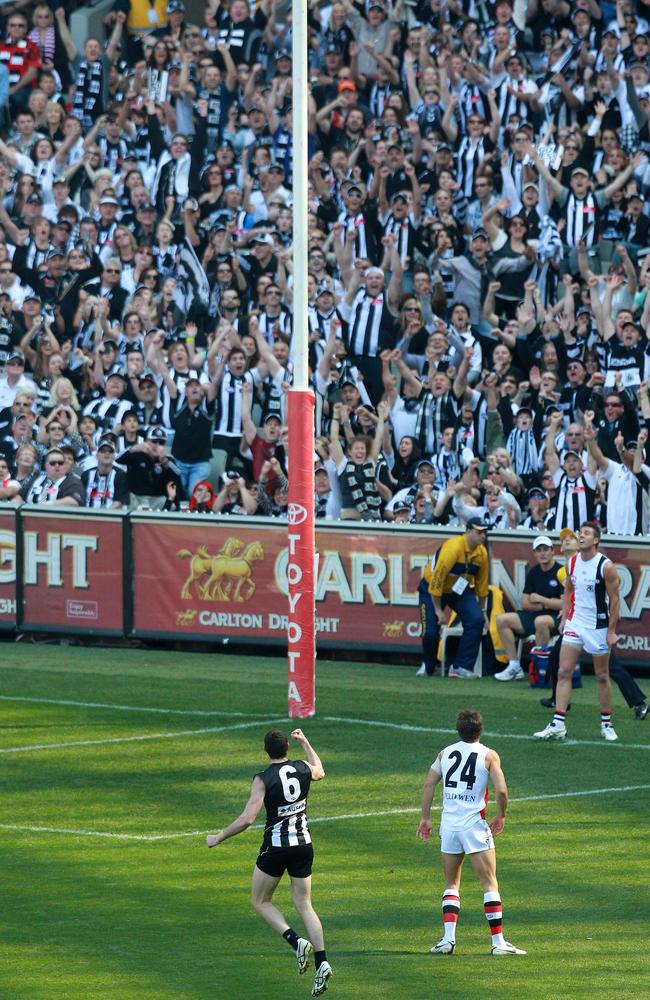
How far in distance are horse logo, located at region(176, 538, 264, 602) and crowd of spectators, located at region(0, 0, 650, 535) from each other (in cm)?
82

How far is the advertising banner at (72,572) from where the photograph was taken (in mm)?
25484

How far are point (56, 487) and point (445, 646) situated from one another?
628 cm

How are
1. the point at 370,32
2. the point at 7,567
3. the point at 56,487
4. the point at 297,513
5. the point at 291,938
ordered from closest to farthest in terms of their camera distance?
the point at 291,938 → the point at 297,513 → the point at 7,567 → the point at 56,487 → the point at 370,32

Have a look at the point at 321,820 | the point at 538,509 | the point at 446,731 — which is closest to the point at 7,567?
the point at 538,509

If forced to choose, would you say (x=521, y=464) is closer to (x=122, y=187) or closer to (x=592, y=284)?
(x=592, y=284)

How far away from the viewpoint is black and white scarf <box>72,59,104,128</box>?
33938mm

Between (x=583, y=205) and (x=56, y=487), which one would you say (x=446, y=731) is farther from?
(x=583, y=205)

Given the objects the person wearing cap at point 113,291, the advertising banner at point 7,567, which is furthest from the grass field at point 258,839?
the person wearing cap at point 113,291

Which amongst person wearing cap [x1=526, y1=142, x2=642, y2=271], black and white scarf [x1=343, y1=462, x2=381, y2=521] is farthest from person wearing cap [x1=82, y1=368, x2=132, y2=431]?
person wearing cap [x1=526, y1=142, x2=642, y2=271]

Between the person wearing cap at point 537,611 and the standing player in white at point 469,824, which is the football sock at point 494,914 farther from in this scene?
the person wearing cap at point 537,611

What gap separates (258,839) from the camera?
15844mm

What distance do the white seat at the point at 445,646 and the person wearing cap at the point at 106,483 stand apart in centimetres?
554

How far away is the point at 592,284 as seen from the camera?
25328 millimetres

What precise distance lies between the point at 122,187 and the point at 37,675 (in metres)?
10.9
